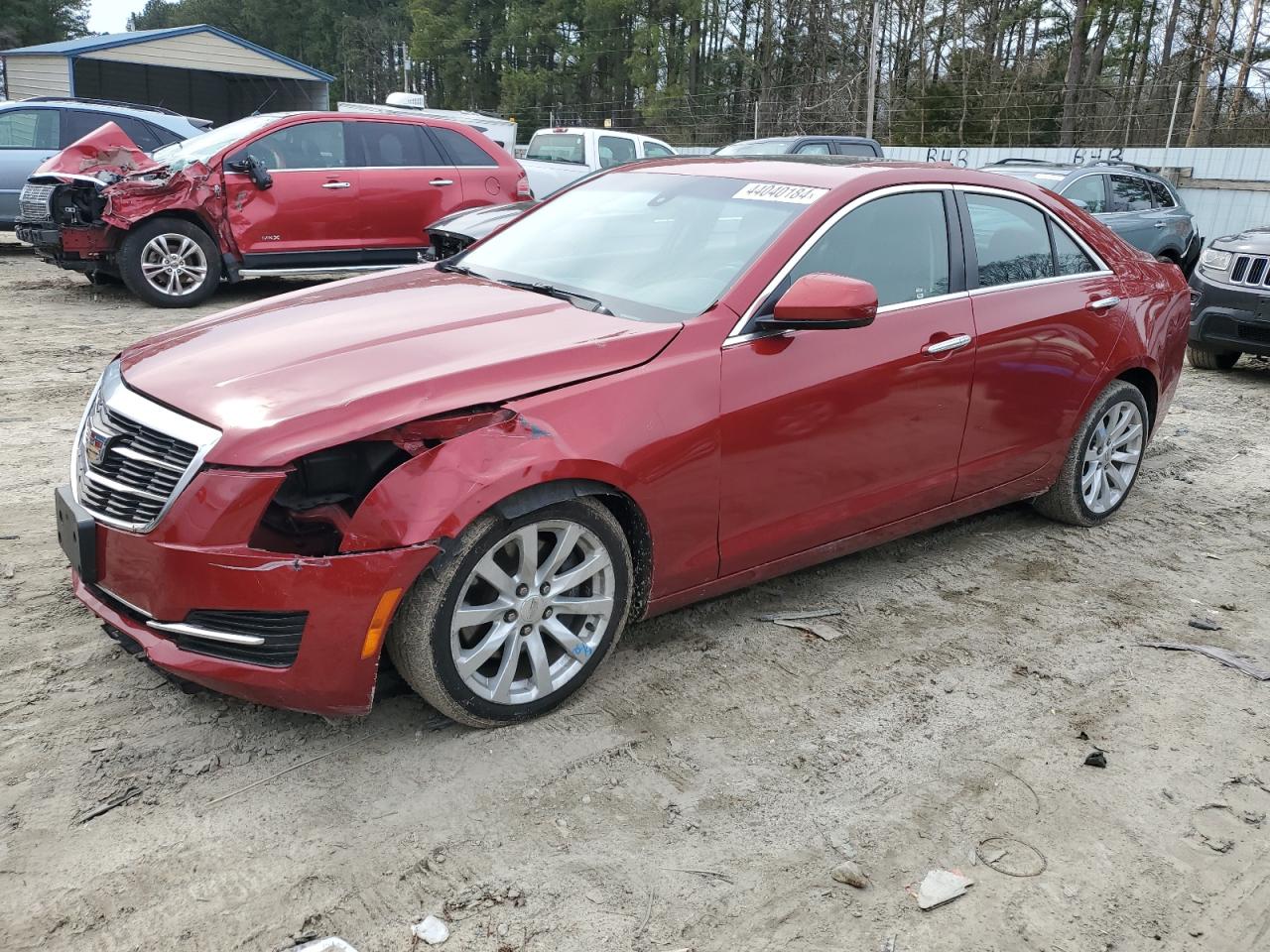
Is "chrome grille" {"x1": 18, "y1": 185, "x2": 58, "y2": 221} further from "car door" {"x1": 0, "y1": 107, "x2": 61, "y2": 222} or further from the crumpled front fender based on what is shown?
the crumpled front fender

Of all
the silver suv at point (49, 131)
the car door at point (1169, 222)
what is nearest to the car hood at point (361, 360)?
the silver suv at point (49, 131)

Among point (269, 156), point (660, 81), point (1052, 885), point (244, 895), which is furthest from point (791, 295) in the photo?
point (660, 81)

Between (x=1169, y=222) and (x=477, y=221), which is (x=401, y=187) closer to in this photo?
(x=477, y=221)

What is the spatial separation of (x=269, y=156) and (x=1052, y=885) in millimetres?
9115

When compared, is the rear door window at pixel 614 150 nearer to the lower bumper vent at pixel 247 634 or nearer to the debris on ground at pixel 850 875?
the lower bumper vent at pixel 247 634

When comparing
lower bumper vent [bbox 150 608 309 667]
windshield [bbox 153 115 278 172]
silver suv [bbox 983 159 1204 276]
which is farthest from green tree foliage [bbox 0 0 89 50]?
lower bumper vent [bbox 150 608 309 667]

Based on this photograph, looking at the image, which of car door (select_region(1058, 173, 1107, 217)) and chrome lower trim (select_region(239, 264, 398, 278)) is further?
car door (select_region(1058, 173, 1107, 217))

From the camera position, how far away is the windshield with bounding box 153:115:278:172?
9500 mm

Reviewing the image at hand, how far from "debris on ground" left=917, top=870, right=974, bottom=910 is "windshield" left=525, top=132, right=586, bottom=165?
44.1ft

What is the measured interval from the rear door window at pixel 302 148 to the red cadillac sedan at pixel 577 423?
19.2ft

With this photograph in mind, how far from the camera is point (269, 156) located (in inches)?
377

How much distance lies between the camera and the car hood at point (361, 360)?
2.80 metres

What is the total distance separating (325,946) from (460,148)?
9363mm

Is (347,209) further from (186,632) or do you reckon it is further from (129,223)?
(186,632)
